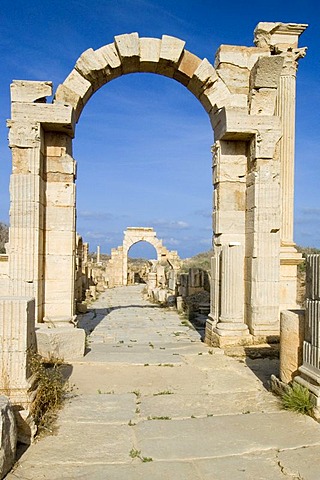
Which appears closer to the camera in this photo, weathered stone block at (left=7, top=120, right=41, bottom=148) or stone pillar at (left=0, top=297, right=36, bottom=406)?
stone pillar at (left=0, top=297, right=36, bottom=406)

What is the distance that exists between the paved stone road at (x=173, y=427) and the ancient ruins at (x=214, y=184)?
4.24ft

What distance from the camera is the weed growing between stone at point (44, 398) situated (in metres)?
4.24

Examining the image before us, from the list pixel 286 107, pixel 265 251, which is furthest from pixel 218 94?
pixel 265 251

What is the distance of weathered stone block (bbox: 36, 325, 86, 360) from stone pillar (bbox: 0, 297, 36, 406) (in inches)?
105

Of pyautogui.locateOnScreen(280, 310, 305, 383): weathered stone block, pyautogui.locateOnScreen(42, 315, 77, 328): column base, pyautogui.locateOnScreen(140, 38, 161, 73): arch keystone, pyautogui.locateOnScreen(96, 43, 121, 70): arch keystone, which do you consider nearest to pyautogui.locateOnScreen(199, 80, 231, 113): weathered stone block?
pyautogui.locateOnScreen(140, 38, 161, 73): arch keystone

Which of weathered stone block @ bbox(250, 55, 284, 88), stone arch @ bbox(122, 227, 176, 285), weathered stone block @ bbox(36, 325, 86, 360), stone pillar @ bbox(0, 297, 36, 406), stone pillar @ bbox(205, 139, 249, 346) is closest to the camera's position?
stone pillar @ bbox(0, 297, 36, 406)

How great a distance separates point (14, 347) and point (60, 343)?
2.86m

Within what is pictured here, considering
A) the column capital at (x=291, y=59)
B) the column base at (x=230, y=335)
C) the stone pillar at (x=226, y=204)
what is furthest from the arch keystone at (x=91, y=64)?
the column base at (x=230, y=335)

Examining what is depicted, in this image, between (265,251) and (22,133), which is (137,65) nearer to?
(22,133)

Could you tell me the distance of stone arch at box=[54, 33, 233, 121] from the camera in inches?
323

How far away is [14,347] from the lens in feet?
13.8

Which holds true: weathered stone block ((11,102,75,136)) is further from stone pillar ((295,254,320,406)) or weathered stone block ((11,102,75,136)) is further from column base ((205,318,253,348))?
stone pillar ((295,254,320,406))

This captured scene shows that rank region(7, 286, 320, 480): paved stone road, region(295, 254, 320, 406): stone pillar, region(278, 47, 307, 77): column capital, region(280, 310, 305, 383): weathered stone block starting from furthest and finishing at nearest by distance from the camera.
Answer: region(278, 47, 307, 77): column capital → region(280, 310, 305, 383): weathered stone block → region(295, 254, 320, 406): stone pillar → region(7, 286, 320, 480): paved stone road

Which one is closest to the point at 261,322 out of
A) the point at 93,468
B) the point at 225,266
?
the point at 225,266
